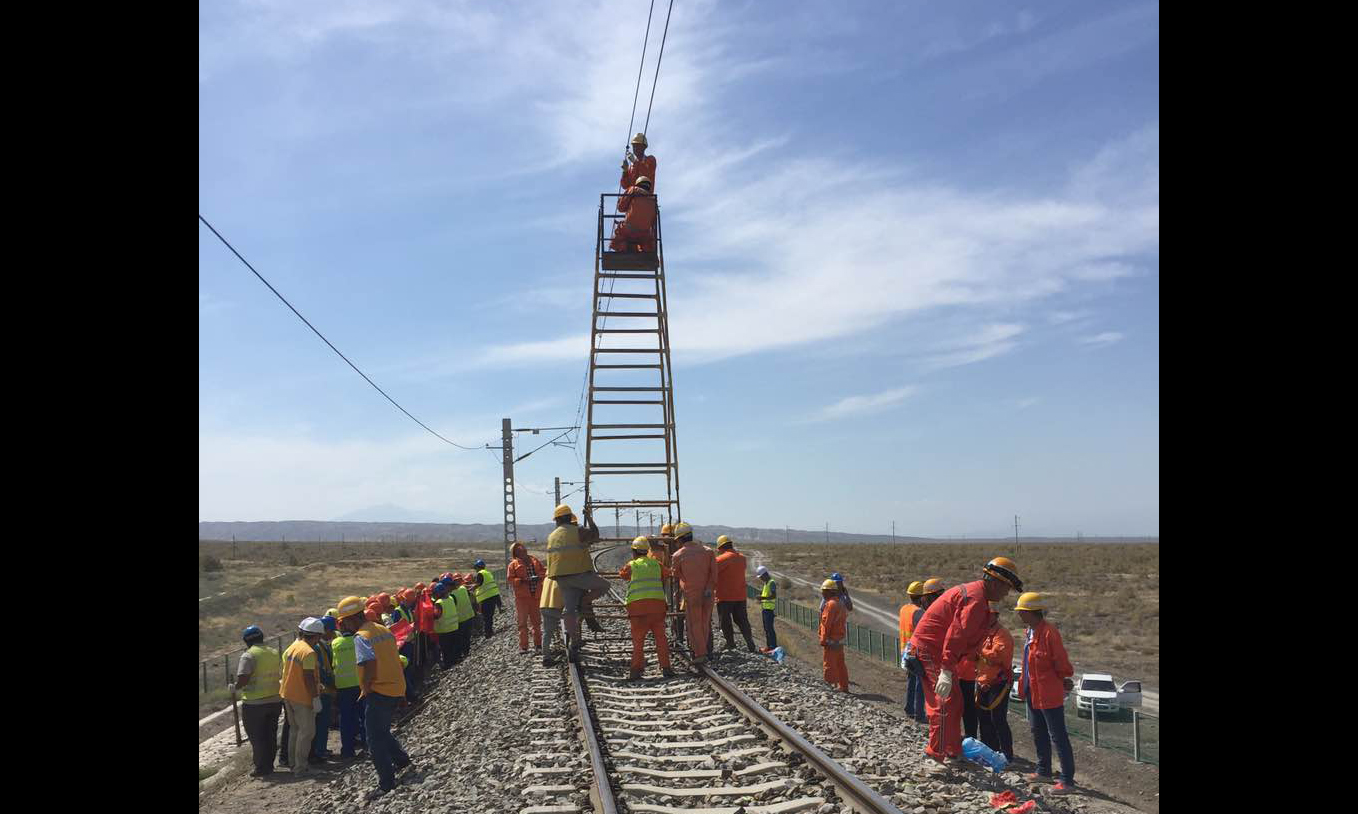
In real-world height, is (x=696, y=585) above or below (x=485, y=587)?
above

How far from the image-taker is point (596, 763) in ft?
22.6

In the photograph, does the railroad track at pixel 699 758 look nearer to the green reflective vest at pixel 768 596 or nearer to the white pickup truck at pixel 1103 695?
the green reflective vest at pixel 768 596

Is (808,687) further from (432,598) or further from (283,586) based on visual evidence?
(283,586)

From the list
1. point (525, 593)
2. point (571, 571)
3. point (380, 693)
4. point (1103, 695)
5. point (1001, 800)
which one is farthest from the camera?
point (1103, 695)

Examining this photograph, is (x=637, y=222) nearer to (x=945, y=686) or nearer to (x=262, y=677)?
(x=262, y=677)

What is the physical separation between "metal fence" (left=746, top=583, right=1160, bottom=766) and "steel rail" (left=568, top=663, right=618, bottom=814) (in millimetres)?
7923

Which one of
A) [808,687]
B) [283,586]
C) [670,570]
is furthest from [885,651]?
[283,586]

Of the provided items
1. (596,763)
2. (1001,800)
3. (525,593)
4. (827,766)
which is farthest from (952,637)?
(525,593)

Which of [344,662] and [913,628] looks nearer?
[344,662]

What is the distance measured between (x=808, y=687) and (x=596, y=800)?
537 centimetres

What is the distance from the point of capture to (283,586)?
2094 inches

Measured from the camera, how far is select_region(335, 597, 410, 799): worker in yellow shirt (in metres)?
8.30

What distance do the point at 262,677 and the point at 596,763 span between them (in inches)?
244

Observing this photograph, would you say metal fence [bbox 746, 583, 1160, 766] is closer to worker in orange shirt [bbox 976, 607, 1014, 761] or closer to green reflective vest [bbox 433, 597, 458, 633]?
worker in orange shirt [bbox 976, 607, 1014, 761]
